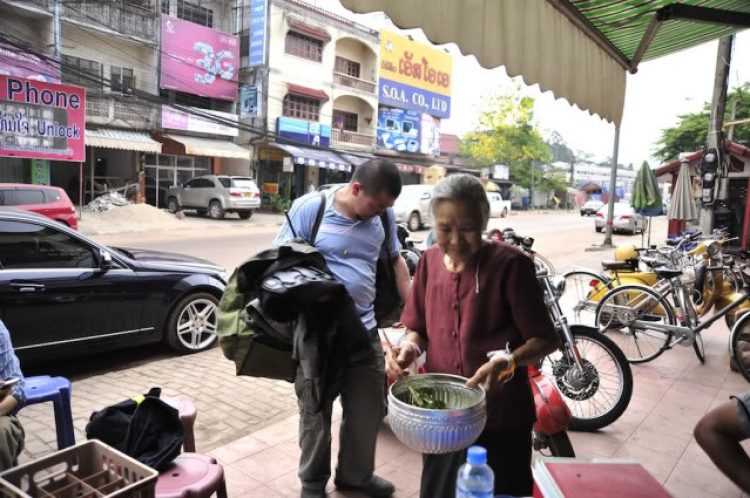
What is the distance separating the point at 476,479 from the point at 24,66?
65.4ft

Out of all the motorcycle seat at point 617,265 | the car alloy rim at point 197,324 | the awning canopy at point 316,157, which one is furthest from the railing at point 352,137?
the car alloy rim at point 197,324

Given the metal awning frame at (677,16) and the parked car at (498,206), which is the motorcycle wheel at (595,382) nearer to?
the metal awning frame at (677,16)

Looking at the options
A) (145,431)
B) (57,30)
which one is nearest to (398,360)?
(145,431)

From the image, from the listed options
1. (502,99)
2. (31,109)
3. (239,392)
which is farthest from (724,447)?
(502,99)

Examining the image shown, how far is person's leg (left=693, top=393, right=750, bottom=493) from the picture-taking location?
80.7 inches

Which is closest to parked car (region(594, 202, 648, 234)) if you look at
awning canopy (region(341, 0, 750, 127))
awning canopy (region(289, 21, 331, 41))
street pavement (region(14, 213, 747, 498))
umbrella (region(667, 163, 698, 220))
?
umbrella (region(667, 163, 698, 220))

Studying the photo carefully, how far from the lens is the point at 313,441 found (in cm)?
258

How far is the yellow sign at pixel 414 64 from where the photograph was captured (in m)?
29.3

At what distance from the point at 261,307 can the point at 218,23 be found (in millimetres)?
25444

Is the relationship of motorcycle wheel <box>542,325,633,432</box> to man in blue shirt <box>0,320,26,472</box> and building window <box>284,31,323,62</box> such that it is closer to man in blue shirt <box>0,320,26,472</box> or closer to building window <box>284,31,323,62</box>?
man in blue shirt <box>0,320,26,472</box>

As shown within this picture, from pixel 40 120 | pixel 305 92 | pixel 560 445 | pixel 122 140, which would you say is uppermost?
pixel 305 92

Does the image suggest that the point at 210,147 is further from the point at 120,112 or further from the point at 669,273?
the point at 669,273

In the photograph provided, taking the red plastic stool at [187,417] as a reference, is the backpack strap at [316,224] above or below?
above

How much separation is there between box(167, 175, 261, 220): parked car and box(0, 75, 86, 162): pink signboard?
501cm
